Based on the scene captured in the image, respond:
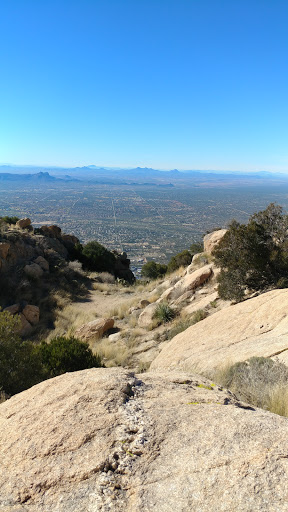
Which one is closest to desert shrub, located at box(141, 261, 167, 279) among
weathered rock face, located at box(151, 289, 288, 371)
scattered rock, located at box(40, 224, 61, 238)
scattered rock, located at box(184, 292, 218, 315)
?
scattered rock, located at box(40, 224, 61, 238)

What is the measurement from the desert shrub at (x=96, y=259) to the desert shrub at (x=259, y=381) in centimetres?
1907

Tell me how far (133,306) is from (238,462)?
432 inches

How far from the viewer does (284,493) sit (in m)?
1.67

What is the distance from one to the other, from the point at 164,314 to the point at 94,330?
8.22 ft

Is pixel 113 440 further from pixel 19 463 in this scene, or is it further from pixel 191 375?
pixel 191 375

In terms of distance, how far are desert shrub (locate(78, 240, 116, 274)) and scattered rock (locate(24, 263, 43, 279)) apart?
6391mm

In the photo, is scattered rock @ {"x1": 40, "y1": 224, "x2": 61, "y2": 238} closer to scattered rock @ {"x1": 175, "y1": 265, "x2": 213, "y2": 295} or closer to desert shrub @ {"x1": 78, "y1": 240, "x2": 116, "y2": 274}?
desert shrub @ {"x1": 78, "y1": 240, "x2": 116, "y2": 274}

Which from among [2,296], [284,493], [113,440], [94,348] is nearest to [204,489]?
[284,493]

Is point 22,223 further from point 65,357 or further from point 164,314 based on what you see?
point 65,357

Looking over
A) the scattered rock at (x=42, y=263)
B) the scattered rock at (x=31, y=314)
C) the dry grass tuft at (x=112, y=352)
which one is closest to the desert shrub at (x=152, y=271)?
the scattered rock at (x=42, y=263)

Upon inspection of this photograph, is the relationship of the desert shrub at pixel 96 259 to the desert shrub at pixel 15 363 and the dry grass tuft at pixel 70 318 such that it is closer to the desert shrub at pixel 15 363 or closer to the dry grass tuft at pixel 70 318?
the dry grass tuft at pixel 70 318

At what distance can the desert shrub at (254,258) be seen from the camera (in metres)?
8.66

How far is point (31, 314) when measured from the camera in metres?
12.3

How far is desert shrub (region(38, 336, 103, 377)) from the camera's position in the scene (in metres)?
6.01
